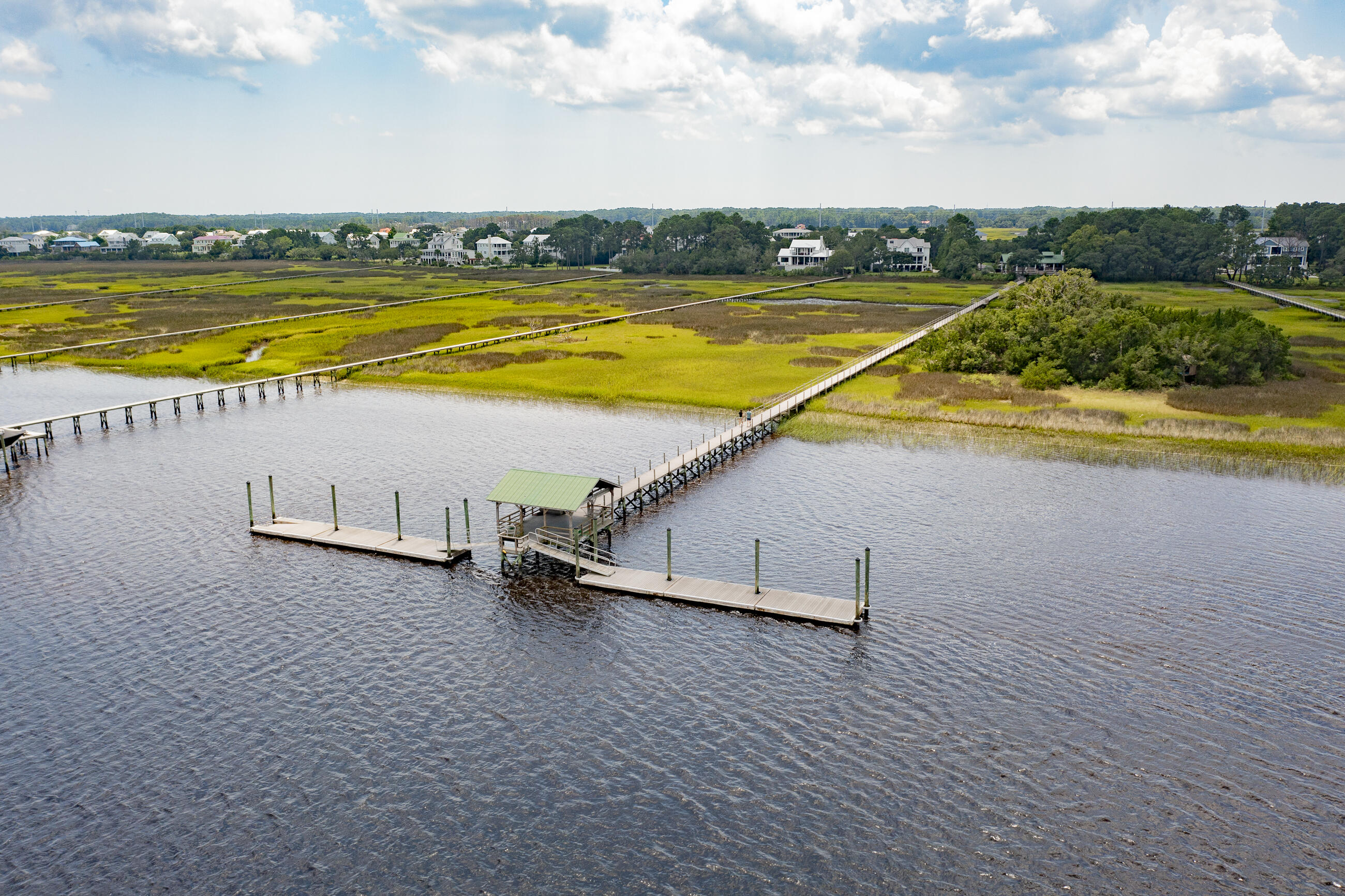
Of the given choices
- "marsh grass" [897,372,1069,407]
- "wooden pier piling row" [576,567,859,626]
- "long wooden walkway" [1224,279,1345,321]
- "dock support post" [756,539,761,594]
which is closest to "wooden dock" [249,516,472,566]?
"wooden pier piling row" [576,567,859,626]

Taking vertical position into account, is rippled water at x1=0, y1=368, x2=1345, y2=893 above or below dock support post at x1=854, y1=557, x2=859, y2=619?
below

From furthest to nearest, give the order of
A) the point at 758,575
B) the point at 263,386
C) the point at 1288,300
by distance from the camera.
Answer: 1. the point at 1288,300
2. the point at 263,386
3. the point at 758,575

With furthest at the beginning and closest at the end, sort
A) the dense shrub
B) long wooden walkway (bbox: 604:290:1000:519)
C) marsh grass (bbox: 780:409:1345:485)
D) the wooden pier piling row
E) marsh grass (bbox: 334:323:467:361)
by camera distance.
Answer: marsh grass (bbox: 334:323:467:361), the dense shrub, marsh grass (bbox: 780:409:1345:485), long wooden walkway (bbox: 604:290:1000:519), the wooden pier piling row

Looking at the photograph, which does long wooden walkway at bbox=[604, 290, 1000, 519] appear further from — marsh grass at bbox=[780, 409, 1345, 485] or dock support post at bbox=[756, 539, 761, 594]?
dock support post at bbox=[756, 539, 761, 594]

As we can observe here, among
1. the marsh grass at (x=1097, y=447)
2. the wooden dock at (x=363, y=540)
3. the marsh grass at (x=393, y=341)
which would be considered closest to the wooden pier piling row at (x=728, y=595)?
Result: the wooden dock at (x=363, y=540)

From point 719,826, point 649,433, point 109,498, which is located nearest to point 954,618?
point 719,826

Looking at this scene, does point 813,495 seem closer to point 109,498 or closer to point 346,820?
point 346,820

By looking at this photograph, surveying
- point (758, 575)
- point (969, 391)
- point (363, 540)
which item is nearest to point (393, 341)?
point (969, 391)

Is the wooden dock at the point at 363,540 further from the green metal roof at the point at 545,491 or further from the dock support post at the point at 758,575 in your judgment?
the dock support post at the point at 758,575

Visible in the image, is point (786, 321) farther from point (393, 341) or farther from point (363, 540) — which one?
point (363, 540)
